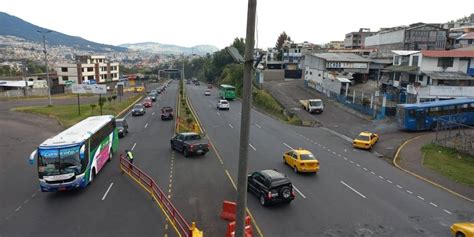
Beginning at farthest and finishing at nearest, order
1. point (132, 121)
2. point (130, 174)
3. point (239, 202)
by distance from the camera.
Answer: point (132, 121), point (130, 174), point (239, 202)

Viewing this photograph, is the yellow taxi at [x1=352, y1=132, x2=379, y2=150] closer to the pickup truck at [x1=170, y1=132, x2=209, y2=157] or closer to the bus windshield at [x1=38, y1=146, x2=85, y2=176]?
the pickup truck at [x1=170, y1=132, x2=209, y2=157]

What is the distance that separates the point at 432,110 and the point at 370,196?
21340 mm

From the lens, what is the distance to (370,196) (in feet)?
62.0

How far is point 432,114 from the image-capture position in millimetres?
35562

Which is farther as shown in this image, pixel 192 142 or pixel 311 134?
pixel 311 134

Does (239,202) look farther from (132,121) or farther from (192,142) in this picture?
(132,121)

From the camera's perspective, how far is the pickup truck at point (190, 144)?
A: 86.3 ft

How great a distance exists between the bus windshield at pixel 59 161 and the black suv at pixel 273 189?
943 centimetres

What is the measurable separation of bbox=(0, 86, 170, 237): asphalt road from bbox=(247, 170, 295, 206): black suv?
4.85m

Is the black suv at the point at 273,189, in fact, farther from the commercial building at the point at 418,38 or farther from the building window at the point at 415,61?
the commercial building at the point at 418,38

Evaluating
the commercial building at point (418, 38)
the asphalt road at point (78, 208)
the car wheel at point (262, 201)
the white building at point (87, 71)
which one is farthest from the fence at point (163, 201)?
the white building at point (87, 71)

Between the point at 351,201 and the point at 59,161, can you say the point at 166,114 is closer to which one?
the point at 59,161

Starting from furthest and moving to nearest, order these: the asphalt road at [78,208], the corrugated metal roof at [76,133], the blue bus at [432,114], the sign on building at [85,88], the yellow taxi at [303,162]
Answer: the sign on building at [85,88]
the blue bus at [432,114]
the yellow taxi at [303,162]
the corrugated metal roof at [76,133]
the asphalt road at [78,208]

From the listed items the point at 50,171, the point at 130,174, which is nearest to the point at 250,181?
the point at 130,174
